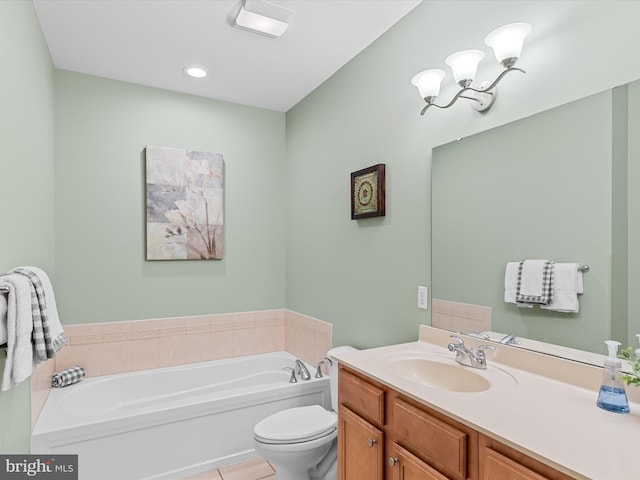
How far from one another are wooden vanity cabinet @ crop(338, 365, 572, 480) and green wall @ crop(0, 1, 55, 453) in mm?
1401

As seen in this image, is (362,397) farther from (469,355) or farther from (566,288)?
(566,288)

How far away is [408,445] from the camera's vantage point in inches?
52.1

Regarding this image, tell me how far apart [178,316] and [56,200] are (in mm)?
1263

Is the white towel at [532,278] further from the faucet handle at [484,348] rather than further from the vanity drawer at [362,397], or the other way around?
the vanity drawer at [362,397]

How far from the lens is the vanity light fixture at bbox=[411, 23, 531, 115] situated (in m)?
1.44

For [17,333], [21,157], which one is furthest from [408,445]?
[21,157]

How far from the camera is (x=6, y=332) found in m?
1.31

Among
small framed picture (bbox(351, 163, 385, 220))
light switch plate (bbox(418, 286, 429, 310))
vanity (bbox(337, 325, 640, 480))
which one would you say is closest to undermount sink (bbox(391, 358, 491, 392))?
vanity (bbox(337, 325, 640, 480))

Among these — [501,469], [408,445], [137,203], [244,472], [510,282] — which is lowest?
[244,472]

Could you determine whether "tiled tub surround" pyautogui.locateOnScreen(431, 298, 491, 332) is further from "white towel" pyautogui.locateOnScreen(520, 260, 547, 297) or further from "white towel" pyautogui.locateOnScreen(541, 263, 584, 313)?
"white towel" pyautogui.locateOnScreen(541, 263, 584, 313)

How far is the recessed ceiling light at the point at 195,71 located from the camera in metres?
2.75

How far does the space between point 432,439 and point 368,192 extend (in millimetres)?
1556

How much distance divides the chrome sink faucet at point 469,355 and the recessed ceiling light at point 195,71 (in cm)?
252

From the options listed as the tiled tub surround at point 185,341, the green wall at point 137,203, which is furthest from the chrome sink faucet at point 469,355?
the green wall at point 137,203
